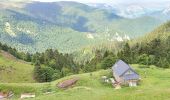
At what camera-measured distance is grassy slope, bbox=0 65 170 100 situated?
60062 millimetres

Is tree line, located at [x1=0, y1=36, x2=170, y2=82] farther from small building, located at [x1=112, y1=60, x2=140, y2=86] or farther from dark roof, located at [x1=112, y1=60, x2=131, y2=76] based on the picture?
small building, located at [x1=112, y1=60, x2=140, y2=86]

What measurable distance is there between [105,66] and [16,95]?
59410 mm

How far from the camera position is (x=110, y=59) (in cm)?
13725

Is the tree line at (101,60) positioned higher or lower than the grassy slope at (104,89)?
higher

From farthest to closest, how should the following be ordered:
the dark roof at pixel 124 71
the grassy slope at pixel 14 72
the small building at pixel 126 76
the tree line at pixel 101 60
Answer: the tree line at pixel 101 60 → the grassy slope at pixel 14 72 → the dark roof at pixel 124 71 → the small building at pixel 126 76

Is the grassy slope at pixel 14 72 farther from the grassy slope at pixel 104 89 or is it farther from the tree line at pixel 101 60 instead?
the grassy slope at pixel 104 89

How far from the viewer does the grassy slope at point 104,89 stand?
6006cm

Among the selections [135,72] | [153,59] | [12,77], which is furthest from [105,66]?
[135,72]

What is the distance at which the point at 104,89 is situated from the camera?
259 ft

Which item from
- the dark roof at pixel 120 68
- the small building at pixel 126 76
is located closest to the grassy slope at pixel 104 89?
the small building at pixel 126 76

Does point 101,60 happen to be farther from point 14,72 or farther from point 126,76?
point 126,76

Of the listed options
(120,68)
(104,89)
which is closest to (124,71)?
(120,68)

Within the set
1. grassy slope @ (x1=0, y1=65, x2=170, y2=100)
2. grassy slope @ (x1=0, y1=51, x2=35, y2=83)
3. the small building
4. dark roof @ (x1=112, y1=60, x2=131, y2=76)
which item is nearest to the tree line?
grassy slope @ (x1=0, y1=51, x2=35, y2=83)

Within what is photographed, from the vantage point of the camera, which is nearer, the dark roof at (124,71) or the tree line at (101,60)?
the dark roof at (124,71)
